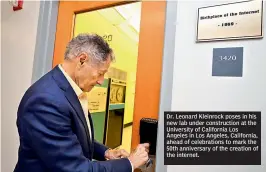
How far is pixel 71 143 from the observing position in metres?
0.82

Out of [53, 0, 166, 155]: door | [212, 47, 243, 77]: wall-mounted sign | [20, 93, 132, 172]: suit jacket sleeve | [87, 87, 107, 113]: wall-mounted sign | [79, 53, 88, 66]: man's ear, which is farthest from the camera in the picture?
[87, 87, 107, 113]: wall-mounted sign

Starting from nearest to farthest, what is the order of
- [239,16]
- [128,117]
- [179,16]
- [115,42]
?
[239,16] < [179,16] < [128,117] < [115,42]

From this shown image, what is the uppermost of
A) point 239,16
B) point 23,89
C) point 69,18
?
point 69,18

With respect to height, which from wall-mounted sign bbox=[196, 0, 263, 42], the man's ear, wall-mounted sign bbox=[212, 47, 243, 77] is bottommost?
the man's ear

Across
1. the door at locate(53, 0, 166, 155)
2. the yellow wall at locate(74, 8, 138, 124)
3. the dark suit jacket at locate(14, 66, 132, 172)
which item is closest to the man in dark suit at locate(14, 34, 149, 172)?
the dark suit jacket at locate(14, 66, 132, 172)

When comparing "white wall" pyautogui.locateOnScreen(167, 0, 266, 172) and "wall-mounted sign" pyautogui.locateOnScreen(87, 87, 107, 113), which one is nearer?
"white wall" pyautogui.locateOnScreen(167, 0, 266, 172)

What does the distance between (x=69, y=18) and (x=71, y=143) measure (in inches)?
42.7

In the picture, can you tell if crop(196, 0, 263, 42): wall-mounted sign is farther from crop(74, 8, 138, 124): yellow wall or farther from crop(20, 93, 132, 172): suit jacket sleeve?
crop(20, 93, 132, 172): suit jacket sleeve

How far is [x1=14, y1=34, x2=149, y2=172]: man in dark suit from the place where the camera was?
2.64 ft

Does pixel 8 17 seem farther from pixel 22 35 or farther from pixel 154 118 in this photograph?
pixel 154 118

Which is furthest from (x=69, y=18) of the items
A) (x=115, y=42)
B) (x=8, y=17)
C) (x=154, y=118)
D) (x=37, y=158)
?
(x=37, y=158)

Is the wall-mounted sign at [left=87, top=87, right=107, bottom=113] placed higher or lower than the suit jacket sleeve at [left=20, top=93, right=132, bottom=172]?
higher

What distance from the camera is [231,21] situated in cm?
105

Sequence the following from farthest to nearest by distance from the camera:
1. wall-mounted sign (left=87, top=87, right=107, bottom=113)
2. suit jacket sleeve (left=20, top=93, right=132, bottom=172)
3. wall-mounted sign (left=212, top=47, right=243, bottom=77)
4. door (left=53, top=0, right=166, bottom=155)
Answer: wall-mounted sign (left=87, top=87, right=107, bottom=113)
door (left=53, top=0, right=166, bottom=155)
wall-mounted sign (left=212, top=47, right=243, bottom=77)
suit jacket sleeve (left=20, top=93, right=132, bottom=172)
